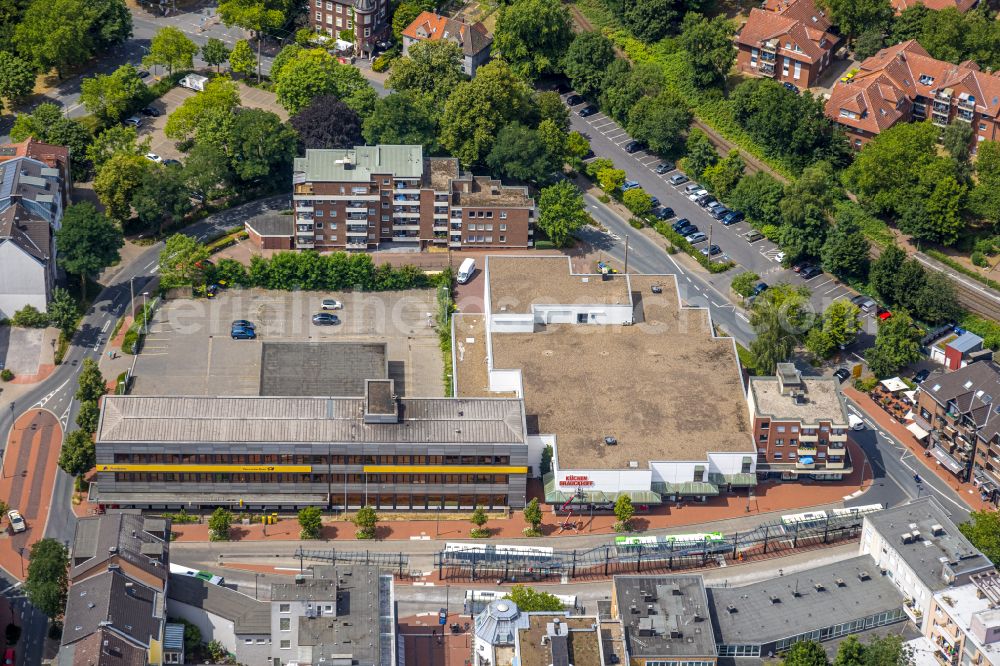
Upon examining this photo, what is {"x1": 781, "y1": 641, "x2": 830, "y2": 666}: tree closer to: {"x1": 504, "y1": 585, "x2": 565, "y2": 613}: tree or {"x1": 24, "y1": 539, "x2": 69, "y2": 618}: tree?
{"x1": 504, "y1": 585, "x2": 565, "y2": 613}: tree

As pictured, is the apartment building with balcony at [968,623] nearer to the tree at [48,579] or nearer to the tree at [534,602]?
the tree at [534,602]

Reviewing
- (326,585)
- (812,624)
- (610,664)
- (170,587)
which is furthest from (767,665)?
(170,587)

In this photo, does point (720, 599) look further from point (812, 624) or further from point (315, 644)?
point (315, 644)

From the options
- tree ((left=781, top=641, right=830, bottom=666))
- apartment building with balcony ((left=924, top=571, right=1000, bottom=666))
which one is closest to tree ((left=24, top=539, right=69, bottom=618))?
tree ((left=781, top=641, right=830, bottom=666))

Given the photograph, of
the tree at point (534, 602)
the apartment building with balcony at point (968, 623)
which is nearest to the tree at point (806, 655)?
the apartment building with balcony at point (968, 623)

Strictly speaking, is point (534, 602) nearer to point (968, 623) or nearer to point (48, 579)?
point (968, 623)

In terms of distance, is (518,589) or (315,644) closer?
(315,644)

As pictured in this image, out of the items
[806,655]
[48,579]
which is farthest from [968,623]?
[48,579]
